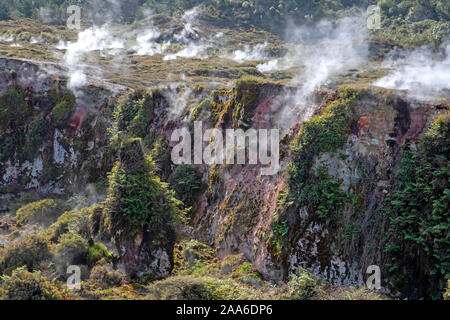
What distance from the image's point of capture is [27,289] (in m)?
8.33

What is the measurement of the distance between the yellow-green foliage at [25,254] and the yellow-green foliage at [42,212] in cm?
439

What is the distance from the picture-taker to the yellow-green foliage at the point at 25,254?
10836 mm

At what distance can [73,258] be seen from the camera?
11.1 m

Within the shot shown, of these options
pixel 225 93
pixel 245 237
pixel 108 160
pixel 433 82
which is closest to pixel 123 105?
pixel 108 160

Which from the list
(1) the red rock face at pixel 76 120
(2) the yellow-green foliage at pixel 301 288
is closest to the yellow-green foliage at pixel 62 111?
(1) the red rock face at pixel 76 120

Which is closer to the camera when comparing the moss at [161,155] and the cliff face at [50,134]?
the moss at [161,155]

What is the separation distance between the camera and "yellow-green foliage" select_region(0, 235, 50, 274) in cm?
1084

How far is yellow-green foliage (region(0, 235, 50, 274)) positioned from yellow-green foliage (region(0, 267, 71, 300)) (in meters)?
2.27

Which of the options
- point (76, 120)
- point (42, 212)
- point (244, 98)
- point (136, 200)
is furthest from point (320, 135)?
point (76, 120)

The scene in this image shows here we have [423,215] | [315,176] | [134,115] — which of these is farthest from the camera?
[134,115]

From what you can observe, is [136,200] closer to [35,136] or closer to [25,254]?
[25,254]

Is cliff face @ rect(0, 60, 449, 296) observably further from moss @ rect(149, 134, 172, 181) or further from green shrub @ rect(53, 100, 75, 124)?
green shrub @ rect(53, 100, 75, 124)

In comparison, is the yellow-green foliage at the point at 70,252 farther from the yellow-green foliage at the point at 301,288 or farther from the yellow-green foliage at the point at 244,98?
the yellow-green foliage at the point at 244,98

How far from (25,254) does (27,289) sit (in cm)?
300
